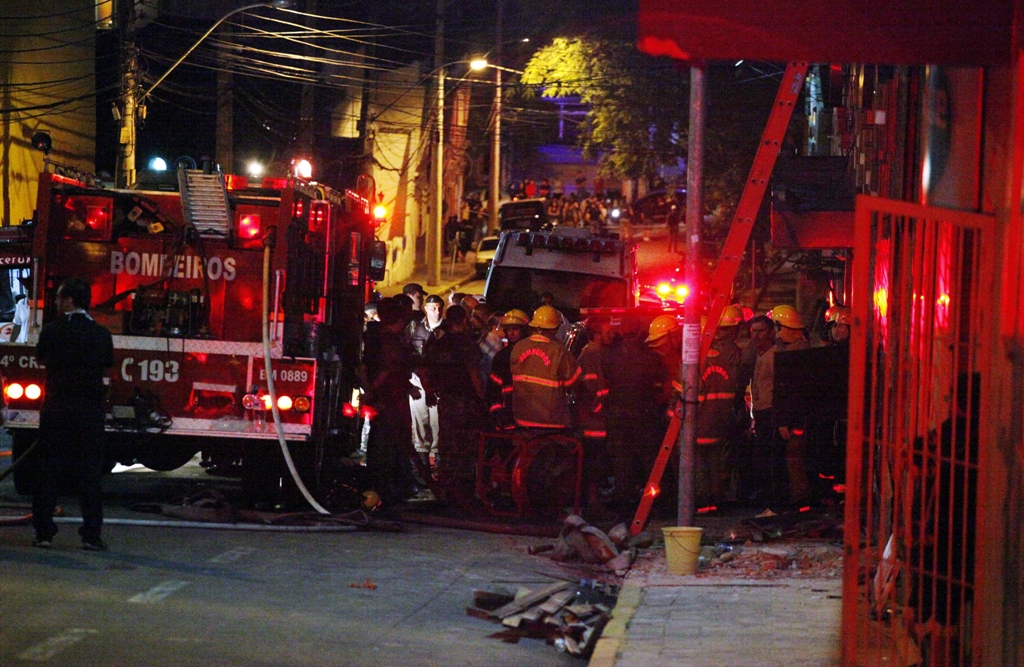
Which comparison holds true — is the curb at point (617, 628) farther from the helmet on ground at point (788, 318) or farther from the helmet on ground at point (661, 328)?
the helmet on ground at point (788, 318)

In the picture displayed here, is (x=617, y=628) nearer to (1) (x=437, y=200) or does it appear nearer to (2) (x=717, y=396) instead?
(2) (x=717, y=396)

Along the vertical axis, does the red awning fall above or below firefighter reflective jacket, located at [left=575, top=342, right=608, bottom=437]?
above

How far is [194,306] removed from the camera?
1103 centimetres

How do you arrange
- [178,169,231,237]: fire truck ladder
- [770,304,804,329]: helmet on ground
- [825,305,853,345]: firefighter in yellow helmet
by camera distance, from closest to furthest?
[178,169,231,237]: fire truck ladder → [825,305,853,345]: firefighter in yellow helmet → [770,304,804,329]: helmet on ground

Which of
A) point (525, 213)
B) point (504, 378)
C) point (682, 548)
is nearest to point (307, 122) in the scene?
point (525, 213)

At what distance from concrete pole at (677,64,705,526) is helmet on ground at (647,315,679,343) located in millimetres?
2645

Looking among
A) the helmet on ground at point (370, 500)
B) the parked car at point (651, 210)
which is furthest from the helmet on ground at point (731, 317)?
the parked car at point (651, 210)

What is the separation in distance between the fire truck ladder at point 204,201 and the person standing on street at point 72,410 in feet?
6.72

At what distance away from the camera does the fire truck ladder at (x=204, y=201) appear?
423 inches

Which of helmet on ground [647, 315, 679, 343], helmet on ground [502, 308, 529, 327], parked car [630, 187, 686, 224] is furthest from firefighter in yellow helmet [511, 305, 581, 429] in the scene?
parked car [630, 187, 686, 224]

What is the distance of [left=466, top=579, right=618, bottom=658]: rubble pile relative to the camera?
745cm

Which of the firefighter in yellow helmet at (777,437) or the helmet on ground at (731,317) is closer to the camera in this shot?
the firefighter in yellow helmet at (777,437)

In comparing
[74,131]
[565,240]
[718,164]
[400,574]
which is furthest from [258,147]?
[400,574]

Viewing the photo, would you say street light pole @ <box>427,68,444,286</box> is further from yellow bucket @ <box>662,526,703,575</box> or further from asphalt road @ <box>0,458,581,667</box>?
yellow bucket @ <box>662,526,703,575</box>
